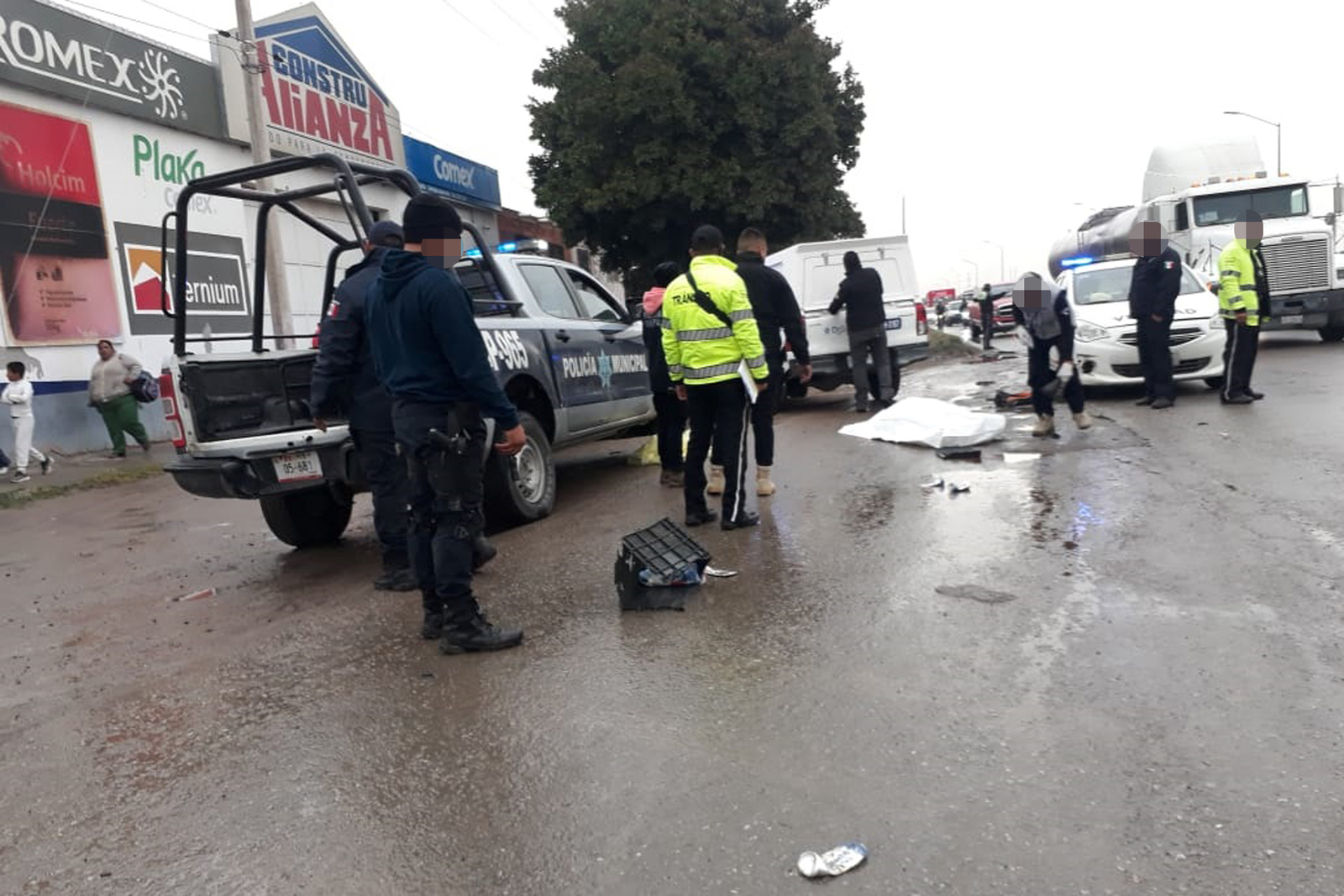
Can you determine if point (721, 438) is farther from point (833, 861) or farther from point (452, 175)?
point (452, 175)

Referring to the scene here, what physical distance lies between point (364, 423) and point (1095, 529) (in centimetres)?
405

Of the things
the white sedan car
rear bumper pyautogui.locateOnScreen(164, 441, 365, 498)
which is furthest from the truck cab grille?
rear bumper pyautogui.locateOnScreen(164, 441, 365, 498)

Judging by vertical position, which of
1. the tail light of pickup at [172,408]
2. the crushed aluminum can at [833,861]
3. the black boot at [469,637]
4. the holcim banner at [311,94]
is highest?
the holcim banner at [311,94]

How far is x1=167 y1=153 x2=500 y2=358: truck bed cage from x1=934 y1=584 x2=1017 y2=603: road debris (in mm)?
2977

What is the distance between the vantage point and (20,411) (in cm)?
1144

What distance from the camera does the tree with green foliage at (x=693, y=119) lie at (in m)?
24.1

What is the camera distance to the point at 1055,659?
3494 mm

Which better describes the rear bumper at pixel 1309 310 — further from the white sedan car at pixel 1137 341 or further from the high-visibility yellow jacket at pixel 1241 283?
the high-visibility yellow jacket at pixel 1241 283

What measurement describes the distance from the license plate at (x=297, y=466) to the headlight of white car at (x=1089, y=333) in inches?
345

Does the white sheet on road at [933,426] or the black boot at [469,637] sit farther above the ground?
the white sheet on road at [933,426]

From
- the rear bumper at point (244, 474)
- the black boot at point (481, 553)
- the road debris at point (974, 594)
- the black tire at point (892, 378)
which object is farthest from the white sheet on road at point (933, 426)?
the rear bumper at point (244, 474)

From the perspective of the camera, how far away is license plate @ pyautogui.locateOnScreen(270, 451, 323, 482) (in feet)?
17.3

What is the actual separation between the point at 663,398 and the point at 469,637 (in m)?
3.68

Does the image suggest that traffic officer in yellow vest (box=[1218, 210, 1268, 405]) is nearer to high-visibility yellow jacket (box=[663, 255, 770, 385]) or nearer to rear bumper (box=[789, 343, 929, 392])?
rear bumper (box=[789, 343, 929, 392])
